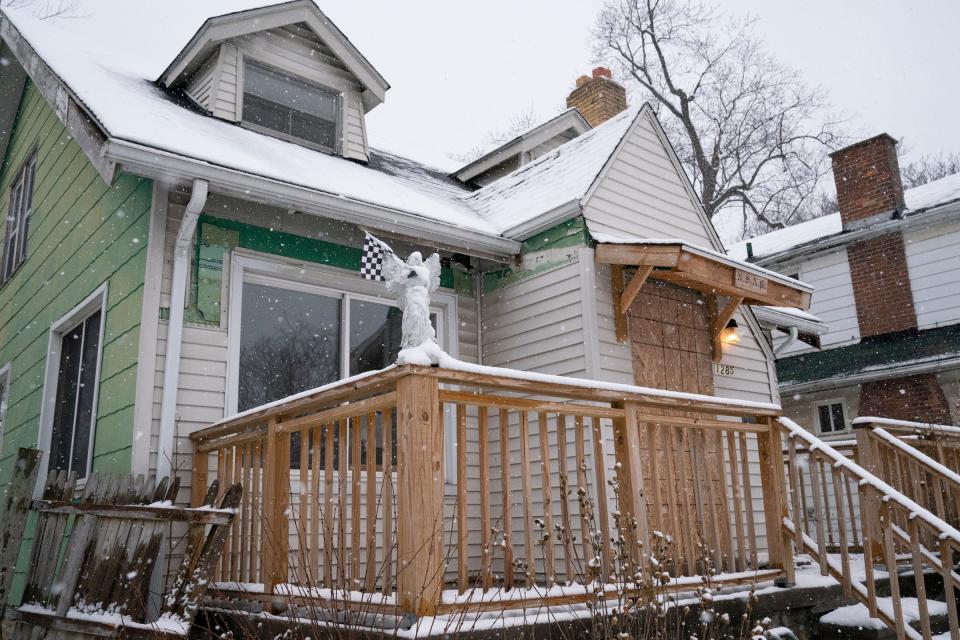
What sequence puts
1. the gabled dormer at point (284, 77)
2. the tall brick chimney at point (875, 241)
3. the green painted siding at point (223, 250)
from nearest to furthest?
1. the green painted siding at point (223, 250)
2. the gabled dormer at point (284, 77)
3. the tall brick chimney at point (875, 241)

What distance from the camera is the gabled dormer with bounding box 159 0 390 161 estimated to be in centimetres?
789

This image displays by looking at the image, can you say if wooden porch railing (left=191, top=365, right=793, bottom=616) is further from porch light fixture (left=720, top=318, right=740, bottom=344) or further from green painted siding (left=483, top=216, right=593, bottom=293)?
porch light fixture (left=720, top=318, right=740, bottom=344)

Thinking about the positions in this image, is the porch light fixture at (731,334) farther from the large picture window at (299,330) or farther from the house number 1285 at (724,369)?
the large picture window at (299,330)

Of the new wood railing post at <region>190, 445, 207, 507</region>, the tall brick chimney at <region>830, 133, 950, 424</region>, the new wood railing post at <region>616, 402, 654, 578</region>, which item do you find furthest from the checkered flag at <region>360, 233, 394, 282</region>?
the tall brick chimney at <region>830, 133, 950, 424</region>

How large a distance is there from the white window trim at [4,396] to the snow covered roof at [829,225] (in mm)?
12941

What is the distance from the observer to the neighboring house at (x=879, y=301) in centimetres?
1215

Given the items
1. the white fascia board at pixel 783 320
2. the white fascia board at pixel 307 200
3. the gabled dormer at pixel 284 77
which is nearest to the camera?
the white fascia board at pixel 307 200

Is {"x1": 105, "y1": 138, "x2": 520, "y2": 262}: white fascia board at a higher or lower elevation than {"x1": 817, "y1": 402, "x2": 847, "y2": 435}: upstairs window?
higher

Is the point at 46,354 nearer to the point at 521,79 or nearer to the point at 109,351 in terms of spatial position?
the point at 109,351

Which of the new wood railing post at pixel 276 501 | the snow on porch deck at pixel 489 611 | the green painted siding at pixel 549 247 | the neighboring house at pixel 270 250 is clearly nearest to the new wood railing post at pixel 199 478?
the neighboring house at pixel 270 250

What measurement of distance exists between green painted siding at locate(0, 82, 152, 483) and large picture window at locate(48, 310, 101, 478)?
26 cm

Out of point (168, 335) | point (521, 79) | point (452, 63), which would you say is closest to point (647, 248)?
point (168, 335)

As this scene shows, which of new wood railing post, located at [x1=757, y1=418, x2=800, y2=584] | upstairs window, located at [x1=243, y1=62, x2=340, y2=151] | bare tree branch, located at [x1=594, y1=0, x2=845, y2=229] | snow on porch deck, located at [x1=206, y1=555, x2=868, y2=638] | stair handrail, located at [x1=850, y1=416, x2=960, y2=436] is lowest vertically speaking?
snow on porch deck, located at [x1=206, y1=555, x2=868, y2=638]

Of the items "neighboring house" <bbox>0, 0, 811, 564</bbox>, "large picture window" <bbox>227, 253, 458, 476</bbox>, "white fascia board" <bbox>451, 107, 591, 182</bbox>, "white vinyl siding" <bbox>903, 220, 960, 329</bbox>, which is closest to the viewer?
"neighboring house" <bbox>0, 0, 811, 564</bbox>
